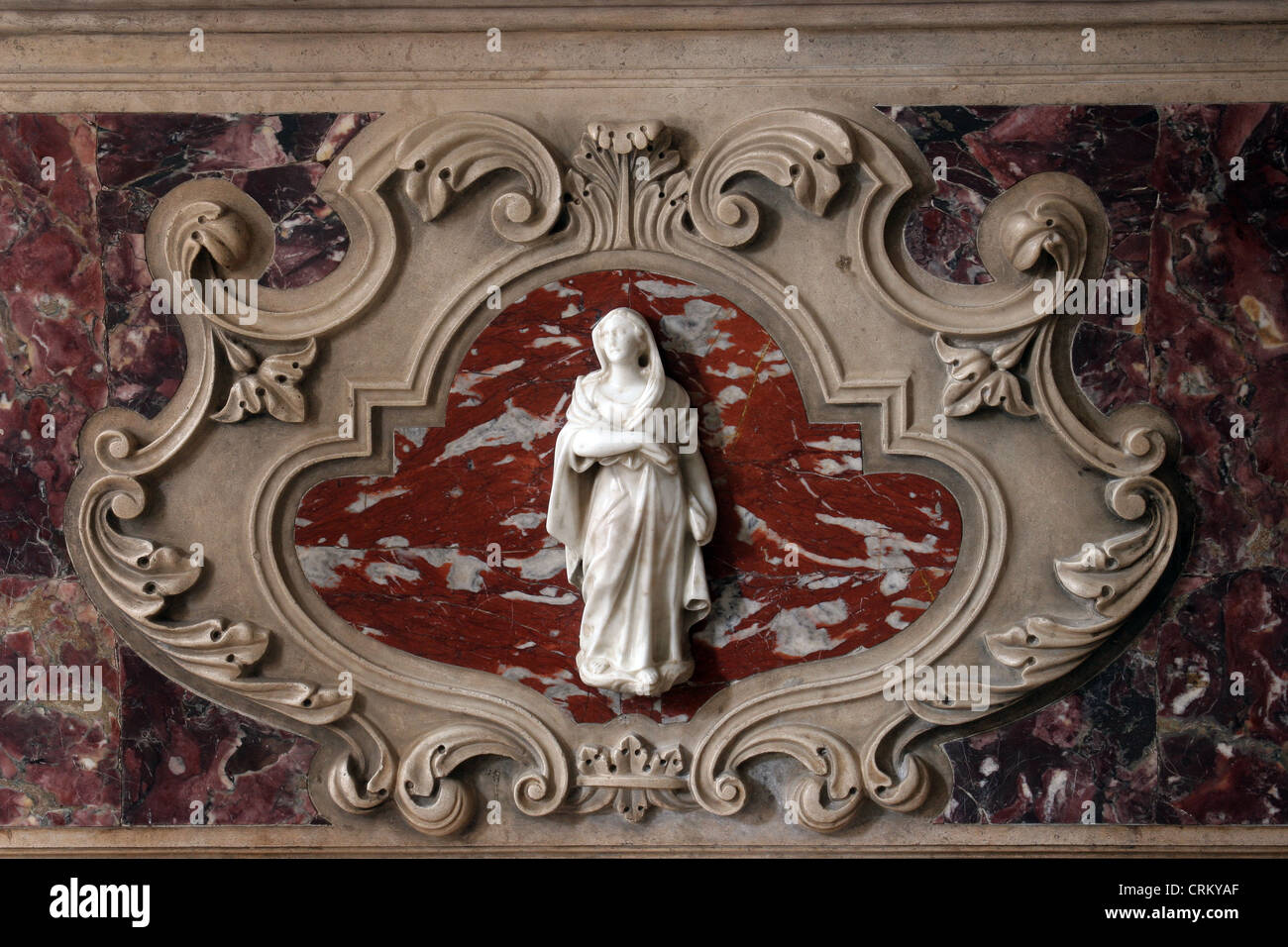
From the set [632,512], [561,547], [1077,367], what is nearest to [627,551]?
[632,512]

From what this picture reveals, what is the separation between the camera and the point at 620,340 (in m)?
3.62

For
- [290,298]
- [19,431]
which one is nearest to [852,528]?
[290,298]

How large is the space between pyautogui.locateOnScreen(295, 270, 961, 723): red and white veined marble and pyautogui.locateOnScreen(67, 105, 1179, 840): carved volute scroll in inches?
2.3

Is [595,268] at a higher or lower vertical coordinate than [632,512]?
higher

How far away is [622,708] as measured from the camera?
12.6 feet

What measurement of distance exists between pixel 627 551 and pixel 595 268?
2.72ft

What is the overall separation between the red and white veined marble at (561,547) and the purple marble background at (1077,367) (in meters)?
0.53

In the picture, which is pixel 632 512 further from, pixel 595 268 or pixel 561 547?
pixel 595 268

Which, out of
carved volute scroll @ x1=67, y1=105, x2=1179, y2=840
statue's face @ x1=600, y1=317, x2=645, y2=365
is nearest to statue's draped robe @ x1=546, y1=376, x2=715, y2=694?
statue's face @ x1=600, y1=317, x2=645, y2=365

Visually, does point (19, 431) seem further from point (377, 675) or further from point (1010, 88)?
point (1010, 88)

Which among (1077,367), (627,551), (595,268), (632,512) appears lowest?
(627,551)

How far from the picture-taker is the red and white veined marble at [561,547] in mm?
3768

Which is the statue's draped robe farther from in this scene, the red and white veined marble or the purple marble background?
the purple marble background

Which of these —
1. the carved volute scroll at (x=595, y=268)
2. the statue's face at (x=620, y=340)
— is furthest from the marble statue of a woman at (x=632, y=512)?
the carved volute scroll at (x=595, y=268)
